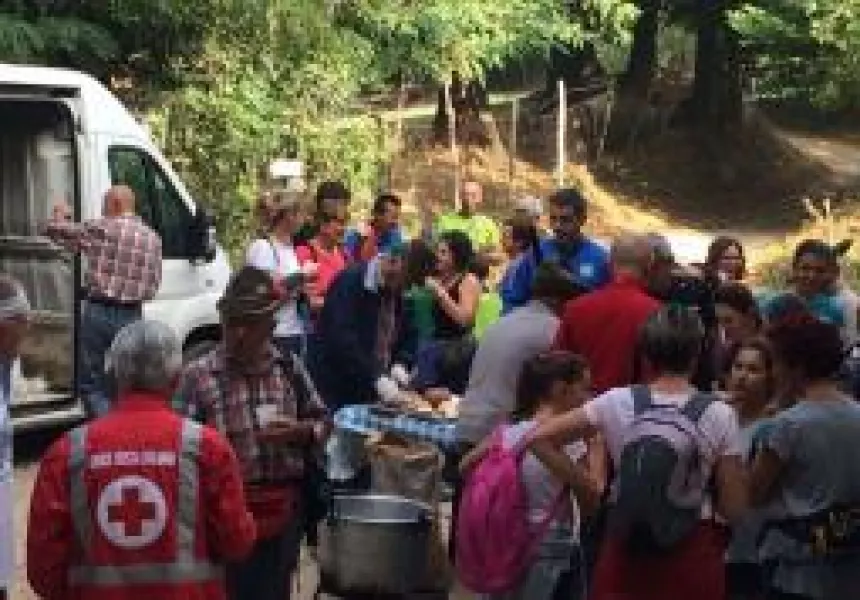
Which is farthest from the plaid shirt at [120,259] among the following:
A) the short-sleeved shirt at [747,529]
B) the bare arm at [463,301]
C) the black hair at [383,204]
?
the short-sleeved shirt at [747,529]

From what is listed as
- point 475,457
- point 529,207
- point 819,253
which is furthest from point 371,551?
point 529,207

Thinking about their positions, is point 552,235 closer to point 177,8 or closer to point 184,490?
point 184,490

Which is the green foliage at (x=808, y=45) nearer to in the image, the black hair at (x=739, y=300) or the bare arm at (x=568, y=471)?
the black hair at (x=739, y=300)

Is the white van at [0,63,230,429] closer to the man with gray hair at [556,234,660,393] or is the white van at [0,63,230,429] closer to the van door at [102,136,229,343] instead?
the van door at [102,136,229,343]

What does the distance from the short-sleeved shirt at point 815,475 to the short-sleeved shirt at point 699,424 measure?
0.42 ft

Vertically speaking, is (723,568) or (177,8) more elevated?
(177,8)

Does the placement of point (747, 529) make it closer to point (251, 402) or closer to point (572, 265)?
point (251, 402)

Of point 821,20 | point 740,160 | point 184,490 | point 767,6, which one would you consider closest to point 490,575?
point 184,490

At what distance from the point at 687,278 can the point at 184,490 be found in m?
3.74

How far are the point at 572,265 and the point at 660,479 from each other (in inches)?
148

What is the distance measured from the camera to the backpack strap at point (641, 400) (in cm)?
502

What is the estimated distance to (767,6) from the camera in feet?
94.3

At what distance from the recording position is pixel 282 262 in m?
9.89

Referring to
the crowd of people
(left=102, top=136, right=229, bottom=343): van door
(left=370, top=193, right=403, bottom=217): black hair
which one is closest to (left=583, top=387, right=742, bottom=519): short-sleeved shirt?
the crowd of people
